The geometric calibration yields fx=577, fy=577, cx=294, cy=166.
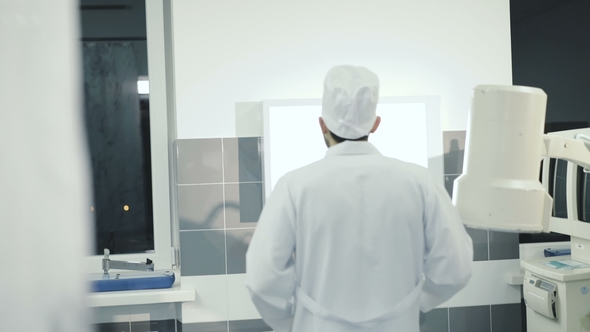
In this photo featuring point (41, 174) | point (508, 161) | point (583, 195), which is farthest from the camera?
point (583, 195)

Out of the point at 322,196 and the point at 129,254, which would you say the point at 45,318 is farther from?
the point at 129,254

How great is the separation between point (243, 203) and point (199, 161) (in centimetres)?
26

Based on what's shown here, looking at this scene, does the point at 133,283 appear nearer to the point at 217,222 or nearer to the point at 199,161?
the point at 217,222

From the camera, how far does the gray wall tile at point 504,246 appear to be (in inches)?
104

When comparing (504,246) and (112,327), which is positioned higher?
(504,246)

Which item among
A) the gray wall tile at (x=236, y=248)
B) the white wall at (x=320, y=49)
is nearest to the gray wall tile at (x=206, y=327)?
the gray wall tile at (x=236, y=248)

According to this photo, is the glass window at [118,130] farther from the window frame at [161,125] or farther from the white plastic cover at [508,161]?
the white plastic cover at [508,161]

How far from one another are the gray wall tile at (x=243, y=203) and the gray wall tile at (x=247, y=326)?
0.42m

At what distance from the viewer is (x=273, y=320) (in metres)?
1.51

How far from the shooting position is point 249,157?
250 cm

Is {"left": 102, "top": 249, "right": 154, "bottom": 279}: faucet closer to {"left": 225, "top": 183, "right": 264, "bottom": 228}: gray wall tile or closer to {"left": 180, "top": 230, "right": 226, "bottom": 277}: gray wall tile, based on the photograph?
{"left": 180, "top": 230, "right": 226, "bottom": 277}: gray wall tile

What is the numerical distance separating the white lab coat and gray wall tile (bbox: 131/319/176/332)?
49.1 inches

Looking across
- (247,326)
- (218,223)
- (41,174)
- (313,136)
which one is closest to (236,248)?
(218,223)

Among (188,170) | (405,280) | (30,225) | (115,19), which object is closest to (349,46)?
(188,170)
